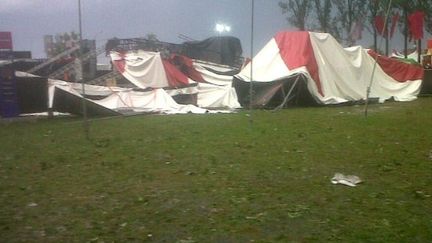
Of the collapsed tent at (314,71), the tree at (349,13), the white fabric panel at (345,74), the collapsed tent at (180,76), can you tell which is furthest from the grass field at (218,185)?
the tree at (349,13)

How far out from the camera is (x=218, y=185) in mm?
5879

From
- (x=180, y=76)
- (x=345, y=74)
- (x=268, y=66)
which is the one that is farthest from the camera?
(x=180, y=76)

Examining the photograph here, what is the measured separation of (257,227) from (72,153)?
16.2 feet

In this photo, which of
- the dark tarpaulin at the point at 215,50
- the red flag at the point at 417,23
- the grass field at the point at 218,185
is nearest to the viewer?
the grass field at the point at 218,185

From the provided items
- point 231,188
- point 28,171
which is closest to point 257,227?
point 231,188

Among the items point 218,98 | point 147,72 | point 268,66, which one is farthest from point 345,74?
point 147,72

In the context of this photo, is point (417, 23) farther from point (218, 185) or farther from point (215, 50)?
point (218, 185)

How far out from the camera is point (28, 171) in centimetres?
699

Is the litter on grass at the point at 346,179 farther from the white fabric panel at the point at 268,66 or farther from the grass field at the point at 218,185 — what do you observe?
the white fabric panel at the point at 268,66

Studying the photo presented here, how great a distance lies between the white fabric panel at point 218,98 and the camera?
1817cm

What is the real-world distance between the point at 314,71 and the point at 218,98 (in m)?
3.78

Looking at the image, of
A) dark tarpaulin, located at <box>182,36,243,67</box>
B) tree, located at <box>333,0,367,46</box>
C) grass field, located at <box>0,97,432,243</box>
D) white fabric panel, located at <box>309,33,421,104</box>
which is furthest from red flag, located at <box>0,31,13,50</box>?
tree, located at <box>333,0,367,46</box>

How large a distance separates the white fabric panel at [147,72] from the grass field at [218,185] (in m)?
10.4

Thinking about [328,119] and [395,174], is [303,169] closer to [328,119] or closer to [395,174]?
[395,174]
